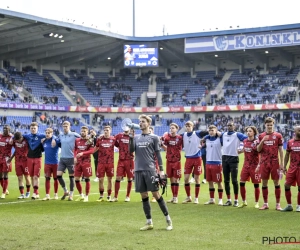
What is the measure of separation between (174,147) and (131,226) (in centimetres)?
514

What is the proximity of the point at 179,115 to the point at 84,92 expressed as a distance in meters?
12.2

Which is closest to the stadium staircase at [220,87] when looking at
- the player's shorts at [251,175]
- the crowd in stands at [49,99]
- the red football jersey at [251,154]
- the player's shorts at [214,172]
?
the crowd in stands at [49,99]

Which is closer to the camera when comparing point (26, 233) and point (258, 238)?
point (258, 238)

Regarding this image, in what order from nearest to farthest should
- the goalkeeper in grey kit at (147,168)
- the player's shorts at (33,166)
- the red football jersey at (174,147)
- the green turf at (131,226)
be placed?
the green turf at (131,226) < the goalkeeper in grey kit at (147,168) < the red football jersey at (174,147) < the player's shorts at (33,166)

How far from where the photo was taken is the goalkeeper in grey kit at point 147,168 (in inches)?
423

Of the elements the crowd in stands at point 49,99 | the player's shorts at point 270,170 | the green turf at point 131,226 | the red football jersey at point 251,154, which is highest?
the crowd in stands at point 49,99

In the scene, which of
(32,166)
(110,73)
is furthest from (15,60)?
(32,166)

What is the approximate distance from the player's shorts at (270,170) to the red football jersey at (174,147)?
2863mm

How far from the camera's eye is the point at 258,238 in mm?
9641

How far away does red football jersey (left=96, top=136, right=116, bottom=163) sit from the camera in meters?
16.3

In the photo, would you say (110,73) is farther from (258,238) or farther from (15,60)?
(258,238)

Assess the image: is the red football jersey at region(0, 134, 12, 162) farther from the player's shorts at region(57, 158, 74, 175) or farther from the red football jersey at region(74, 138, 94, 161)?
the red football jersey at region(74, 138, 94, 161)

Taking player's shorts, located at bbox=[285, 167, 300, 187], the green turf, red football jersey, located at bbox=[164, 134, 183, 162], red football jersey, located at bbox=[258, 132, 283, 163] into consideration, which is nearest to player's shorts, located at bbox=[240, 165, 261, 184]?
red football jersey, located at bbox=[258, 132, 283, 163]

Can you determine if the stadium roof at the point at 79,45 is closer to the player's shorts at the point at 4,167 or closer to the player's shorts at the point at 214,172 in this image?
the player's shorts at the point at 4,167
